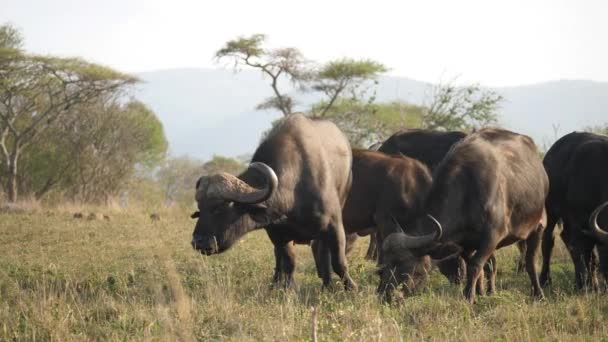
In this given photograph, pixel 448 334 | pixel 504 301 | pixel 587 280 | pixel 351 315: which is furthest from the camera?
pixel 587 280

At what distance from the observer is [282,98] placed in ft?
112

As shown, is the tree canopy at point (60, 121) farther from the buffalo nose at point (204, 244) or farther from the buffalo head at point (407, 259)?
the buffalo head at point (407, 259)

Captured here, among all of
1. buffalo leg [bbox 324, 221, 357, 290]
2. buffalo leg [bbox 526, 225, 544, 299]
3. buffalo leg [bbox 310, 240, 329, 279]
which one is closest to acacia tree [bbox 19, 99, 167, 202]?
buffalo leg [bbox 310, 240, 329, 279]

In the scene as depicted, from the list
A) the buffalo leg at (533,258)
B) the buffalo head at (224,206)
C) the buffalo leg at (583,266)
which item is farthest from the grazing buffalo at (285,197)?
the buffalo leg at (583,266)

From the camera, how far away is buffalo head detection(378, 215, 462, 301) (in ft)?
23.3

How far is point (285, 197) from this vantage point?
783cm

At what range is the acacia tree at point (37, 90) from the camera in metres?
25.1

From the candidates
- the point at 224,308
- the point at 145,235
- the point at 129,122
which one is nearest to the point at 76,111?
the point at 129,122

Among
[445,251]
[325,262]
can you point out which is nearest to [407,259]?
[445,251]

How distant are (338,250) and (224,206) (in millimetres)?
1545

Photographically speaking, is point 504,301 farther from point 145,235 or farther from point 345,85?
point 345,85

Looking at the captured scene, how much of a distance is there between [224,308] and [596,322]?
3.36m

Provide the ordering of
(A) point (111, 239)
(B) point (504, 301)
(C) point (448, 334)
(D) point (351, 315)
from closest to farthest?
(C) point (448, 334) < (D) point (351, 315) < (B) point (504, 301) < (A) point (111, 239)

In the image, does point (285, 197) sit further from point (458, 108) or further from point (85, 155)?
point (458, 108)
